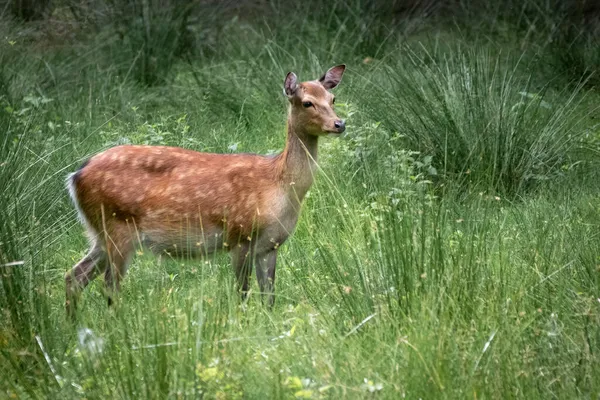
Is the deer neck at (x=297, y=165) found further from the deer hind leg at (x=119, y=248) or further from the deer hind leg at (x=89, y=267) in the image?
the deer hind leg at (x=89, y=267)

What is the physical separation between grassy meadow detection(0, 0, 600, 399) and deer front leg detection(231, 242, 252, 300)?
9 centimetres

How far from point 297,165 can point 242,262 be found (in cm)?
62

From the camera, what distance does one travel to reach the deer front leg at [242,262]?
6.39m

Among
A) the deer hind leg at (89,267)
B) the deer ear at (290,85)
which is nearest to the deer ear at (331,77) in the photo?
the deer ear at (290,85)

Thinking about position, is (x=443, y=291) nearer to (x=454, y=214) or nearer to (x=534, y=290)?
(x=534, y=290)

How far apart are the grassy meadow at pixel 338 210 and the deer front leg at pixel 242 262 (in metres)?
0.09

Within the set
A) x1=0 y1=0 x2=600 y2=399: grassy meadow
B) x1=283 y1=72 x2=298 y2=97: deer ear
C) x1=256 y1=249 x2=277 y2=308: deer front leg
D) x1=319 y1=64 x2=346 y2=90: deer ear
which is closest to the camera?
x1=0 y1=0 x2=600 y2=399: grassy meadow

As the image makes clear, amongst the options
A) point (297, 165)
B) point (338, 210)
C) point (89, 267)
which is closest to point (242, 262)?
point (297, 165)

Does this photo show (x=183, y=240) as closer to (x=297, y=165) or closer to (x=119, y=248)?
(x=119, y=248)

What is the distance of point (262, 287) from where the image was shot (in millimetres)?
6586

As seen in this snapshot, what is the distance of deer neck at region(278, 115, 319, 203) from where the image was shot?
6590 millimetres

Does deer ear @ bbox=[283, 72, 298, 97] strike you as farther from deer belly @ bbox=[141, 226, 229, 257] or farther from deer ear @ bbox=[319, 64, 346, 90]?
deer belly @ bbox=[141, 226, 229, 257]

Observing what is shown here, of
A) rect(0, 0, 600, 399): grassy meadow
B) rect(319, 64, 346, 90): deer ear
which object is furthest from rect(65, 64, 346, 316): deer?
rect(319, 64, 346, 90): deer ear

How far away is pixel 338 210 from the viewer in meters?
5.59
